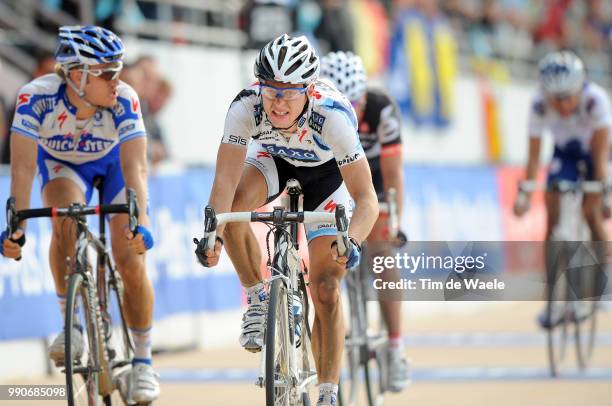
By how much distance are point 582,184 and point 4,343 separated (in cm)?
494

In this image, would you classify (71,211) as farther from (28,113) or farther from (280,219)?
(280,219)

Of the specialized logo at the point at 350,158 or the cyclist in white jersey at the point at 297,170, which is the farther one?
the specialized logo at the point at 350,158

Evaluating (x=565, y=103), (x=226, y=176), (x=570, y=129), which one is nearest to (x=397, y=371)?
(x=226, y=176)

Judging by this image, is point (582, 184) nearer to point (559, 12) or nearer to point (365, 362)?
point (365, 362)

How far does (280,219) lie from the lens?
6.12m

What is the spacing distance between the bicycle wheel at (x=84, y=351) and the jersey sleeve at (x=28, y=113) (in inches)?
35.7

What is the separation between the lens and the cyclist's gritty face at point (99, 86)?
282 inches

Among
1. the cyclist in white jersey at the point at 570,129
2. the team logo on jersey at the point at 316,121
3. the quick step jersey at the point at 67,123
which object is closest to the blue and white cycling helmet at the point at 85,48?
the quick step jersey at the point at 67,123

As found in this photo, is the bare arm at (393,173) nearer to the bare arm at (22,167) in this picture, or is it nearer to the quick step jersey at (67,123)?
the quick step jersey at (67,123)

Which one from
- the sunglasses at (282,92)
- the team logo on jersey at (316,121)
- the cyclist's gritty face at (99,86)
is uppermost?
the cyclist's gritty face at (99,86)

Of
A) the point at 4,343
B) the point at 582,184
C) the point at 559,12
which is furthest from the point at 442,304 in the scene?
the point at 559,12

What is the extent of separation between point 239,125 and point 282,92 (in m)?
0.35

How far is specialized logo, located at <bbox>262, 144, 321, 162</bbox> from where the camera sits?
6777 mm
